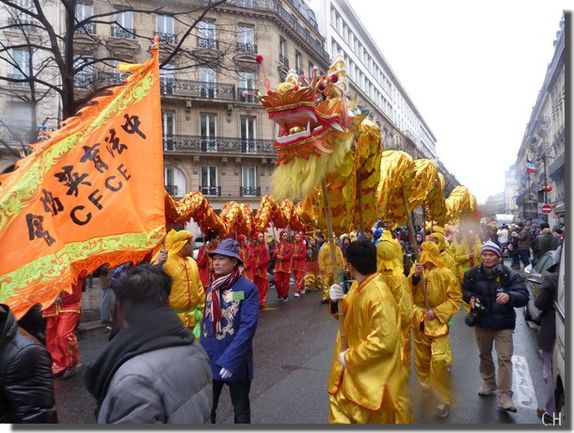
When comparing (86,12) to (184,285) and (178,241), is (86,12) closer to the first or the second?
(178,241)

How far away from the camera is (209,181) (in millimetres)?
27547

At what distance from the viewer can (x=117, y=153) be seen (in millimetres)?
→ 3799

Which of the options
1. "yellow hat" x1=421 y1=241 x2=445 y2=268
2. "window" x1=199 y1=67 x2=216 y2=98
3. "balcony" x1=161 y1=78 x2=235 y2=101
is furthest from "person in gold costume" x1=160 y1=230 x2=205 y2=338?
"window" x1=199 y1=67 x2=216 y2=98

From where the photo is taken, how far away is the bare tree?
9.11m

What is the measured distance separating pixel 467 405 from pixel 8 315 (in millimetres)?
4172

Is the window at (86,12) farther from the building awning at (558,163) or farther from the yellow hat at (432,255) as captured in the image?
the building awning at (558,163)

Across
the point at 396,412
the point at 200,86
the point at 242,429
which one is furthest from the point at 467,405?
the point at 200,86

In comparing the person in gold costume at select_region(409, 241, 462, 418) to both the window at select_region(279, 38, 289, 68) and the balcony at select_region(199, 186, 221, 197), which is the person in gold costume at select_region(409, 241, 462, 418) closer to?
the balcony at select_region(199, 186, 221, 197)

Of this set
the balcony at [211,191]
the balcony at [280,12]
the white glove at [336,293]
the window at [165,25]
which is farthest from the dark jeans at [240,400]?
the balcony at [211,191]

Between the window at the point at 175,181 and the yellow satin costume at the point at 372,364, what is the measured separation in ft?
79.7

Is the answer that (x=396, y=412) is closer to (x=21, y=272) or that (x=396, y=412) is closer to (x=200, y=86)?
(x=21, y=272)

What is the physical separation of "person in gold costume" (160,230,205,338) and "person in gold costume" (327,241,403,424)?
219 cm

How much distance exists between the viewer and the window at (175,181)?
86.9 feet

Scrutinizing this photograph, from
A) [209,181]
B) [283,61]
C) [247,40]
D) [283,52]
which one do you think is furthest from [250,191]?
[247,40]
